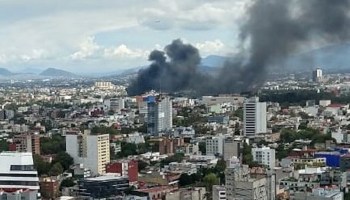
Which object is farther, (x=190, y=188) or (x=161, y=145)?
(x=161, y=145)

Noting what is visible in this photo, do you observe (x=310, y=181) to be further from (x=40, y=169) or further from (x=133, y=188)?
(x=40, y=169)

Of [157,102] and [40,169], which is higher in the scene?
[157,102]

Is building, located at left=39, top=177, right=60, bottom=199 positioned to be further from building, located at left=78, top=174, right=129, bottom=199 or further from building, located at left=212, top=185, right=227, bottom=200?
building, located at left=212, top=185, right=227, bottom=200

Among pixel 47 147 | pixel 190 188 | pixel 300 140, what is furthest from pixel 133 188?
pixel 300 140

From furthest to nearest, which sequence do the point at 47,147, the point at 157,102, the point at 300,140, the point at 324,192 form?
the point at 157,102
the point at 300,140
the point at 47,147
the point at 324,192

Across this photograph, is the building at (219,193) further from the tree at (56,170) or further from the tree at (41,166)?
the tree at (41,166)

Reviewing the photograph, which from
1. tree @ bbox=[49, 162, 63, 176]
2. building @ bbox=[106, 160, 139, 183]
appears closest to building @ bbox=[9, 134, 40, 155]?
tree @ bbox=[49, 162, 63, 176]

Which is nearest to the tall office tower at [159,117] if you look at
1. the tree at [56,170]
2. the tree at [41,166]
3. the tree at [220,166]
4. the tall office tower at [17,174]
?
the tree at [220,166]
